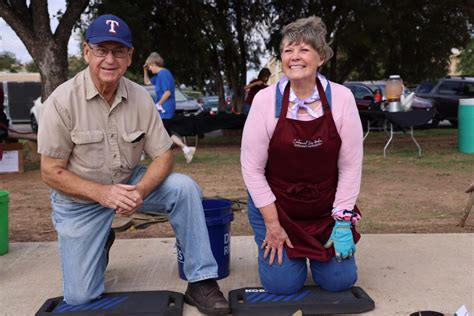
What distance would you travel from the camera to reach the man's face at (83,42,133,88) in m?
3.09

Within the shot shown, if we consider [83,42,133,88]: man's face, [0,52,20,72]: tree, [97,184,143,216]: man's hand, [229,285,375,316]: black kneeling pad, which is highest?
[0,52,20,72]: tree

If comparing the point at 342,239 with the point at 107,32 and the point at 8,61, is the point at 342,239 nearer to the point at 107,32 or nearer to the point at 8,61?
the point at 107,32

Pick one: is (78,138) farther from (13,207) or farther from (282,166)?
(13,207)

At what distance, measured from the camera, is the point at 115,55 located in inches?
123

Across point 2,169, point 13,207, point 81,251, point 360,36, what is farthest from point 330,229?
point 360,36

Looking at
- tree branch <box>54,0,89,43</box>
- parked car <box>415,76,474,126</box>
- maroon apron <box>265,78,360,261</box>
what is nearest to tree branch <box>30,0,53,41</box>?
tree branch <box>54,0,89,43</box>

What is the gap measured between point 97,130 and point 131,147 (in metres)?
0.21

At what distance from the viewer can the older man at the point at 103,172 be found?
3037 millimetres

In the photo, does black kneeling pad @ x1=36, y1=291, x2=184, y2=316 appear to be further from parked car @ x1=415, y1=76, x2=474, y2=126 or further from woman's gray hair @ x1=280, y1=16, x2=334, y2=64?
parked car @ x1=415, y1=76, x2=474, y2=126

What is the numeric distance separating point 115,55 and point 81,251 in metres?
1.08

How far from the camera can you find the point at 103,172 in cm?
315

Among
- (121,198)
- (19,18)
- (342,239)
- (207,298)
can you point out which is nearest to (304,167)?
(342,239)

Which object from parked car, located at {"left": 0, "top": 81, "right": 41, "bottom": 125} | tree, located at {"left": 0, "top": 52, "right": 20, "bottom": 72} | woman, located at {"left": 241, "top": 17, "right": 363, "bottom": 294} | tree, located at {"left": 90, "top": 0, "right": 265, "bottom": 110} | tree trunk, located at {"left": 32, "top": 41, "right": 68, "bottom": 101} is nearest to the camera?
woman, located at {"left": 241, "top": 17, "right": 363, "bottom": 294}

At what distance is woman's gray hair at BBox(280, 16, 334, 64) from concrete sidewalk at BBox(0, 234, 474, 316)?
1.46m
